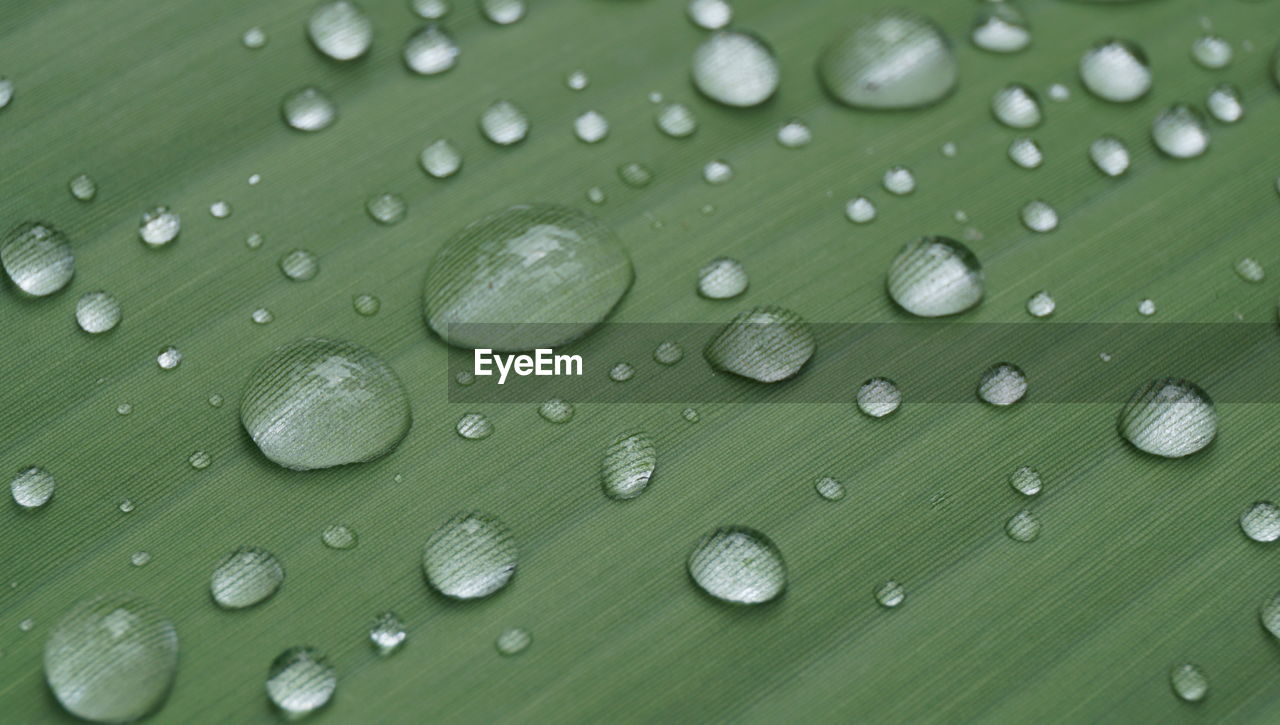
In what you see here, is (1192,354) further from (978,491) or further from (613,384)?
(613,384)

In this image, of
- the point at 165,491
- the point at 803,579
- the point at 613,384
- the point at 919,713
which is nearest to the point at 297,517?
the point at 165,491

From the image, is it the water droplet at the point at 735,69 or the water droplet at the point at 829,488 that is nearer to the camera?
the water droplet at the point at 829,488

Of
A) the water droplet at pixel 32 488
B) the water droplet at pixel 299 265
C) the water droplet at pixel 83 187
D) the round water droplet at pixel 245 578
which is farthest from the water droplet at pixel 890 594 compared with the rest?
the water droplet at pixel 83 187

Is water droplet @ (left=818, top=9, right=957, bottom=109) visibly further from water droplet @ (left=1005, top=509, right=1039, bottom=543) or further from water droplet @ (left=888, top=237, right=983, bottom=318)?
water droplet @ (left=1005, top=509, right=1039, bottom=543)

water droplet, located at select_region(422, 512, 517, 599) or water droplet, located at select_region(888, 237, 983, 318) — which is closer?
water droplet, located at select_region(422, 512, 517, 599)

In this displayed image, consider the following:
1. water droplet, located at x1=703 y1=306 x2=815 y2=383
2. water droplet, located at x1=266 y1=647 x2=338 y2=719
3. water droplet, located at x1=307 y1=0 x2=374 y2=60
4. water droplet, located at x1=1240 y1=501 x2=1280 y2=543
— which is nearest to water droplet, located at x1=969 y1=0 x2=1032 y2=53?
water droplet, located at x1=703 y1=306 x2=815 y2=383

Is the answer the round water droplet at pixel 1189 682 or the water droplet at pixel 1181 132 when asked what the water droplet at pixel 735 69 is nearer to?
the water droplet at pixel 1181 132
